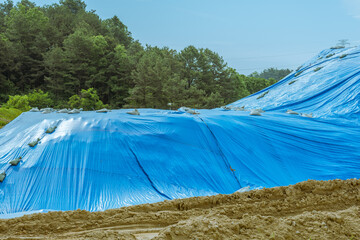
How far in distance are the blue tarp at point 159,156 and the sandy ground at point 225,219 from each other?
2.63 feet

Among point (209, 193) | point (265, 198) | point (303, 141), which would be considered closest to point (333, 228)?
point (265, 198)

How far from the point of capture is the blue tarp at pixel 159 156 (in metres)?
3.87

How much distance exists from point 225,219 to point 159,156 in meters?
2.13

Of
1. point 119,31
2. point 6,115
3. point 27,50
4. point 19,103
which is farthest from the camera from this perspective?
point 119,31

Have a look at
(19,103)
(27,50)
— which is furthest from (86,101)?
(27,50)

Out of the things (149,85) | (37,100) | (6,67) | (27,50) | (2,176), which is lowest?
(2,176)

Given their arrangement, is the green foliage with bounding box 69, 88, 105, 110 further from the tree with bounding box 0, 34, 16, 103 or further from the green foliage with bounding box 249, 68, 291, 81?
the green foliage with bounding box 249, 68, 291, 81

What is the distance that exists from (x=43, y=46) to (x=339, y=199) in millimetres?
29809

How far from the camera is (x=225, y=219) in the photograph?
8.33ft

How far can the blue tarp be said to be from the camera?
12.7ft

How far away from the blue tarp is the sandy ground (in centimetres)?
80

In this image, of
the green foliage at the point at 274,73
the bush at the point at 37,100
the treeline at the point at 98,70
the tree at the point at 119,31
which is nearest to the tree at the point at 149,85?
the treeline at the point at 98,70

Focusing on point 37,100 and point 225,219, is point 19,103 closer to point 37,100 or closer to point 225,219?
point 37,100

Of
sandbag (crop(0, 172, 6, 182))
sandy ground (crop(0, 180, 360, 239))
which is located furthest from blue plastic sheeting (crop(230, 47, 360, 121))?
sandbag (crop(0, 172, 6, 182))
